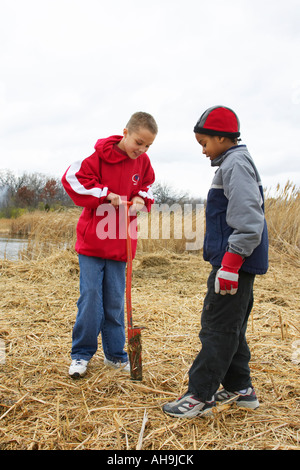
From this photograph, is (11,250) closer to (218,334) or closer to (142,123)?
(142,123)

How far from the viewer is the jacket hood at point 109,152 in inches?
92.7

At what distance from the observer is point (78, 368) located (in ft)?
7.48

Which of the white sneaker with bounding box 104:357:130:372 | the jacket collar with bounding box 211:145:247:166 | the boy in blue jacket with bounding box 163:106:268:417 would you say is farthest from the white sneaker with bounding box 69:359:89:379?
the jacket collar with bounding box 211:145:247:166

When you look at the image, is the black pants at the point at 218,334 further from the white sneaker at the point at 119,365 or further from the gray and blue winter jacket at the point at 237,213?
the white sneaker at the point at 119,365

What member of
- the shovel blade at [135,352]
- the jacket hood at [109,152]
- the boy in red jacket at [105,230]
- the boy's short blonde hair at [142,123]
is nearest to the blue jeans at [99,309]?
the boy in red jacket at [105,230]

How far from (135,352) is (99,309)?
0.36 metres

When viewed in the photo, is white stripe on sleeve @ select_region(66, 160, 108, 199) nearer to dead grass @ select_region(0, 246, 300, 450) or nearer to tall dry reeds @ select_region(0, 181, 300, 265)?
dead grass @ select_region(0, 246, 300, 450)

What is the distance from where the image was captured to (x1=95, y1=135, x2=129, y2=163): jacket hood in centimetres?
236

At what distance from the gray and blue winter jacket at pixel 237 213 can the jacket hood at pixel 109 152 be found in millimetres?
692

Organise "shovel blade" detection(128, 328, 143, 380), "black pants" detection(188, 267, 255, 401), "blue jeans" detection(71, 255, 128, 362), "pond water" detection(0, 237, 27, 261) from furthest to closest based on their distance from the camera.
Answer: "pond water" detection(0, 237, 27, 261) → "blue jeans" detection(71, 255, 128, 362) → "shovel blade" detection(128, 328, 143, 380) → "black pants" detection(188, 267, 255, 401)

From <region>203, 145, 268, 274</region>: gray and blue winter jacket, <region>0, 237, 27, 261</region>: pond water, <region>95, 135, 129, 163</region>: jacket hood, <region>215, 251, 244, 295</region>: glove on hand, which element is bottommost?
<region>0, 237, 27, 261</region>: pond water

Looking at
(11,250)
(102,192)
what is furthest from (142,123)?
(11,250)

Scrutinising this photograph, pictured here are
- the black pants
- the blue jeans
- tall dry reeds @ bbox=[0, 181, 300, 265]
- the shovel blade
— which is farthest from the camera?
tall dry reeds @ bbox=[0, 181, 300, 265]
